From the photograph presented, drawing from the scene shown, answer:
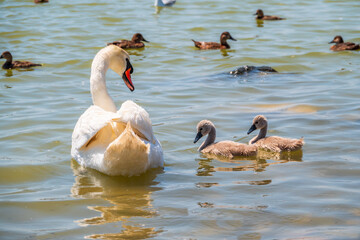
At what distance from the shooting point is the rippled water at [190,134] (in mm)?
5738

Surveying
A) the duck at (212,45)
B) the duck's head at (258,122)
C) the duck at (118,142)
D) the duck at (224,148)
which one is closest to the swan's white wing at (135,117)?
the duck at (118,142)

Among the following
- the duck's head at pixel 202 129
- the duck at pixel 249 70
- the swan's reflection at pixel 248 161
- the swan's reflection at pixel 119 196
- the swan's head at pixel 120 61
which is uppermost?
the swan's head at pixel 120 61

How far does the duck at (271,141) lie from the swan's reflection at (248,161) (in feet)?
0.23

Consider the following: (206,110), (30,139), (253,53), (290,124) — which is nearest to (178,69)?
(253,53)

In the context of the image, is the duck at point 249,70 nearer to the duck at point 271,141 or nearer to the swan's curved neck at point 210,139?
the duck at point 271,141

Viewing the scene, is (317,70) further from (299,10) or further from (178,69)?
(299,10)

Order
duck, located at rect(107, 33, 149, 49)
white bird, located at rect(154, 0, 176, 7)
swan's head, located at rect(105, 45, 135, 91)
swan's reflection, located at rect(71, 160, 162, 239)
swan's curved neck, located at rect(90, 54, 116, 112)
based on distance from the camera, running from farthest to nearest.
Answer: white bird, located at rect(154, 0, 176, 7), duck, located at rect(107, 33, 149, 49), swan's head, located at rect(105, 45, 135, 91), swan's curved neck, located at rect(90, 54, 116, 112), swan's reflection, located at rect(71, 160, 162, 239)

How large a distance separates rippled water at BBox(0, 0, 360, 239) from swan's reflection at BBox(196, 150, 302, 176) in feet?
0.08

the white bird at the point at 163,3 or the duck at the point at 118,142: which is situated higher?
the white bird at the point at 163,3

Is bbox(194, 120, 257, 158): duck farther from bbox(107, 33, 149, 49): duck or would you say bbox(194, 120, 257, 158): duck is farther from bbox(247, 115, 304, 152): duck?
bbox(107, 33, 149, 49): duck

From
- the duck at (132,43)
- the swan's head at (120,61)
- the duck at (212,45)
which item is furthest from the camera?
the duck at (132,43)

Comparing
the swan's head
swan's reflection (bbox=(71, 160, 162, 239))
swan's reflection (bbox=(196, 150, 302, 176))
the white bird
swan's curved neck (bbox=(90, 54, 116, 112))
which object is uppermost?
the white bird

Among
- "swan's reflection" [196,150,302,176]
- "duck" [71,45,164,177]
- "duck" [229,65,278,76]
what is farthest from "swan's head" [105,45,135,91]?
"duck" [229,65,278,76]

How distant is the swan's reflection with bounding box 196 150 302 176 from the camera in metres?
7.52
